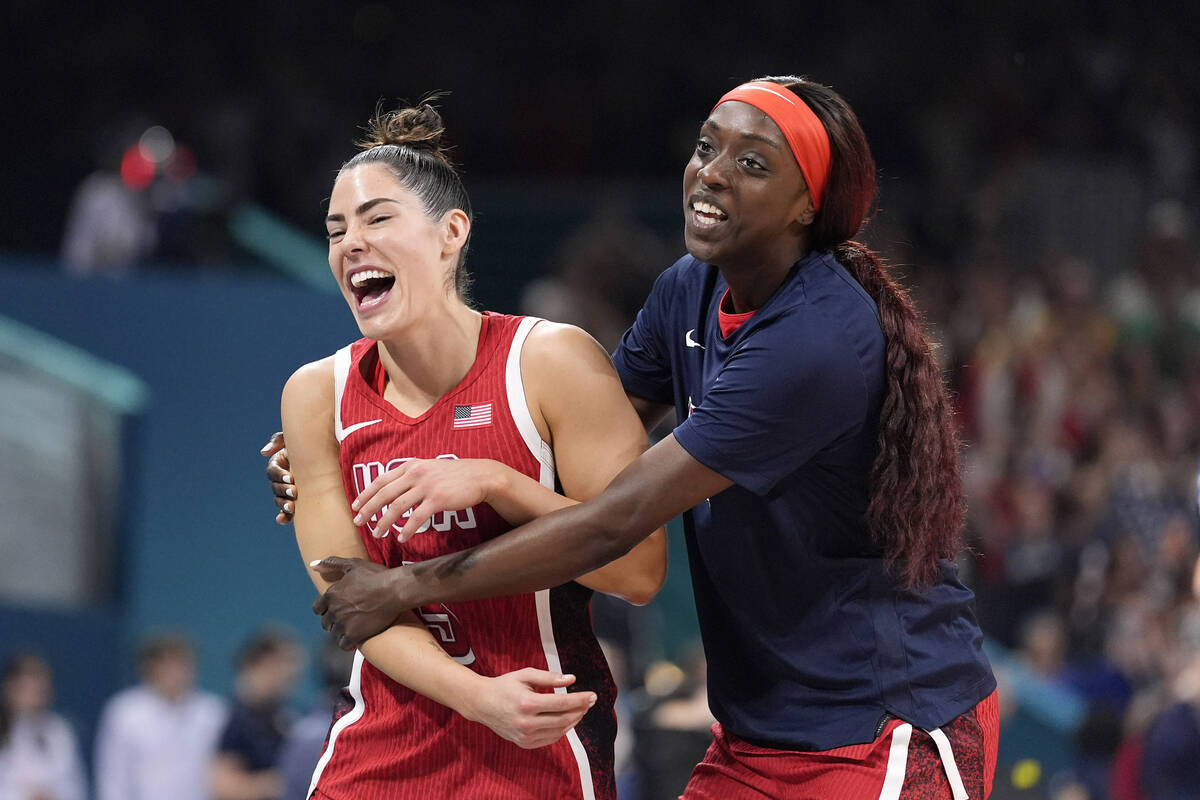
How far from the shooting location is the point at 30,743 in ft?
24.4

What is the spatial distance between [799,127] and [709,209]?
0.68 ft

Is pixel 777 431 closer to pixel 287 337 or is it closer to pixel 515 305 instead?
pixel 287 337

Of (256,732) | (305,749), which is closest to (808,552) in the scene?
(305,749)

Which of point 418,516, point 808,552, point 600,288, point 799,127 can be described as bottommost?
point 808,552

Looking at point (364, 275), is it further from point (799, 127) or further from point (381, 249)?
point (799, 127)

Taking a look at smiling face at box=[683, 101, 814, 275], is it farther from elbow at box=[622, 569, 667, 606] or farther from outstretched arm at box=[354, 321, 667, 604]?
elbow at box=[622, 569, 667, 606]

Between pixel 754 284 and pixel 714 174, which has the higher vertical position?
pixel 714 174

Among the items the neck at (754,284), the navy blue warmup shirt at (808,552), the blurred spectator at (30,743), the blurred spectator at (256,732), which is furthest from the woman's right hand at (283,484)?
the blurred spectator at (30,743)

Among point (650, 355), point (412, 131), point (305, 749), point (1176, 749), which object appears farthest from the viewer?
point (1176, 749)

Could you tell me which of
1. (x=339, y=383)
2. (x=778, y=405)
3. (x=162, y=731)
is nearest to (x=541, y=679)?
(x=778, y=405)

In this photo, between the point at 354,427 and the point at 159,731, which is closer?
the point at 354,427

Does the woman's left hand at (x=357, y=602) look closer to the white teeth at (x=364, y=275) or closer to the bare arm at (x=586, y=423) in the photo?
the bare arm at (x=586, y=423)

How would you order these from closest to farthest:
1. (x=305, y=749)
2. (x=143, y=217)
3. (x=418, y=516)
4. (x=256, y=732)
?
1. (x=418, y=516)
2. (x=305, y=749)
3. (x=256, y=732)
4. (x=143, y=217)

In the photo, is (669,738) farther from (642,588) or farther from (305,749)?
(642,588)
